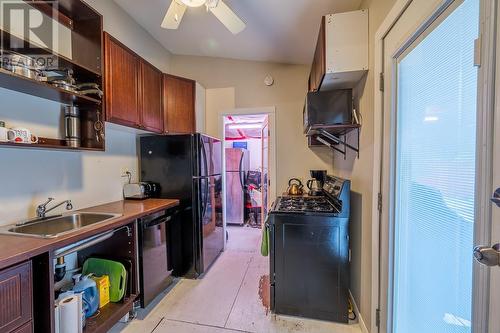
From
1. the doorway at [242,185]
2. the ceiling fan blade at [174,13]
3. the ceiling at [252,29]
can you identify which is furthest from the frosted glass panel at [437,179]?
the doorway at [242,185]

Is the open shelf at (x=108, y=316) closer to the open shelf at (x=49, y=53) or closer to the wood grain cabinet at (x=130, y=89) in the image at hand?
the wood grain cabinet at (x=130, y=89)

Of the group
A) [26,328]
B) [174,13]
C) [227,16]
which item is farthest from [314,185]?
[26,328]

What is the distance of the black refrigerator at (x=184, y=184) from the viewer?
2541 millimetres

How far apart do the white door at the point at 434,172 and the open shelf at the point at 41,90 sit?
84.3 inches

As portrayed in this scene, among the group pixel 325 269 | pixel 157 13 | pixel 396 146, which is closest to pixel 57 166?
pixel 157 13

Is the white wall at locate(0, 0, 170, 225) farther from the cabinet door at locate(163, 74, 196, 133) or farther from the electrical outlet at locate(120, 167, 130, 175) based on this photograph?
the cabinet door at locate(163, 74, 196, 133)

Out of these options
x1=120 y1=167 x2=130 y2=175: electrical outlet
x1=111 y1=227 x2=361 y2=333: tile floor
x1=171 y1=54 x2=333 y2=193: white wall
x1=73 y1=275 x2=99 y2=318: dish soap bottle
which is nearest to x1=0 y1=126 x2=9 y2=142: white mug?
x1=73 y1=275 x2=99 y2=318: dish soap bottle

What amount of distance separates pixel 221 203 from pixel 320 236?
1.83m

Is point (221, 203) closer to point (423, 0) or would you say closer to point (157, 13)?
point (157, 13)

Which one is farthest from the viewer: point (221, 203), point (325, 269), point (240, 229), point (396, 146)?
point (240, 229)

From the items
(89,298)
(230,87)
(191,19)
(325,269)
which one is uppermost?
(191,19)

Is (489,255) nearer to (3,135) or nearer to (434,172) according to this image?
(434,172)

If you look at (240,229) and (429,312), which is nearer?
(429,312)

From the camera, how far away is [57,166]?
6.05 feet
